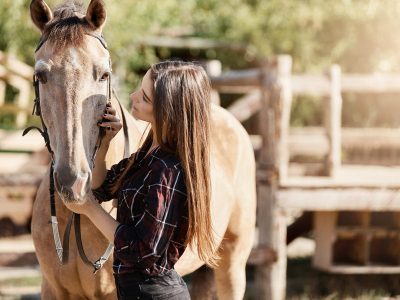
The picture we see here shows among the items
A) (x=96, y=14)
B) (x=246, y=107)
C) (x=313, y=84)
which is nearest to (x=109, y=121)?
(x=96, y=14)

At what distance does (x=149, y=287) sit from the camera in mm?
2340

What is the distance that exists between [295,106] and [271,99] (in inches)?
247

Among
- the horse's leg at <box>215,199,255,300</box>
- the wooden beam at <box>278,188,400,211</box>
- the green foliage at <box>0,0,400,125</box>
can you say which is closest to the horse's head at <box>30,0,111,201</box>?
the horse's leg at <box>215,199,255,300</box>

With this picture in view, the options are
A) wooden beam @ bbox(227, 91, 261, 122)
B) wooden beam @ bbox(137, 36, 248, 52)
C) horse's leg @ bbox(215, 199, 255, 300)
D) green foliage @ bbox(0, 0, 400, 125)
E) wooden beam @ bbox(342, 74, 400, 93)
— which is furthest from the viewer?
wooden beam @ bbox(137, 36, 248, 52)

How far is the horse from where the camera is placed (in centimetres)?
242

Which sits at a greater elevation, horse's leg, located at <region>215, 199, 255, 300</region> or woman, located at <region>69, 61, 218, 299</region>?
woman, located at <region>69, 61, 218, 299</region>

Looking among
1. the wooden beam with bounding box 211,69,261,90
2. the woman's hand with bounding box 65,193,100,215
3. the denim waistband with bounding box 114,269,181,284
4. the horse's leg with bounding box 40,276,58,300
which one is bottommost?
the horse's leg with bounding box 40,276,58,300

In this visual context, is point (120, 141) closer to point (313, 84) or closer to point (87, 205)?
point (87, 205)

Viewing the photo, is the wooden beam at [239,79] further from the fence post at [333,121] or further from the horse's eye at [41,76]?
the horse's eye at [41,76]

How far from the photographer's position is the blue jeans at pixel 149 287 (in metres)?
2.34

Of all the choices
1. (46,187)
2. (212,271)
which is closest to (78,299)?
(46,187)

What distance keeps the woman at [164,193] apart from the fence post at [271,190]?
322cm

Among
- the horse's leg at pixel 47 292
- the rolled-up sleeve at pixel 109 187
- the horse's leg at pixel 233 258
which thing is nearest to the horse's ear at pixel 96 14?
the rolled-up sleeve at pixel 109 187

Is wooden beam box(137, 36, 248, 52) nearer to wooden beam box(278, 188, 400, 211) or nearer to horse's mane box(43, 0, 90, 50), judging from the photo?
wooden beam box(278, 188, 400, 211)
